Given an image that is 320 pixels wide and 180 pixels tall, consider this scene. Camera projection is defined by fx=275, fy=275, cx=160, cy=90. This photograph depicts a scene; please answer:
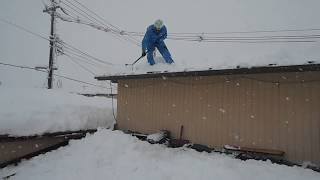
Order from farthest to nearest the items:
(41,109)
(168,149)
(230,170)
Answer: (41,109)
(168,149)
(230,170)

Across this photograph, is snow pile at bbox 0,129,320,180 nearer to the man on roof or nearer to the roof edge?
the roof edge

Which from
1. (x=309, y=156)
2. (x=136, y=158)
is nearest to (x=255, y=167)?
(x=309, y=156)

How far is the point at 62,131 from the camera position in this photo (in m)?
10.1

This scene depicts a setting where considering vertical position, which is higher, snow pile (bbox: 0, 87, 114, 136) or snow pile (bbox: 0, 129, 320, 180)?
snow pile (bbox: 0, 87, 114, 136)

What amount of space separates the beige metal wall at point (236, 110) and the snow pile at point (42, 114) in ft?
4.71

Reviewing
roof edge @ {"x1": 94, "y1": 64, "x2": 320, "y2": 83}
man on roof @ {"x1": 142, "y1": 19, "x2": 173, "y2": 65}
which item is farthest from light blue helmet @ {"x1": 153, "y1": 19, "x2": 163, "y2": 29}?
roof edge @ {"x1": 94, "y1": 64, "x2": 320, "y2": 83}

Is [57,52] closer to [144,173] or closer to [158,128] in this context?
[158,128]

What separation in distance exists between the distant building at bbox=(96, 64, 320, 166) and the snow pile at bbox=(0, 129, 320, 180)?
0.89 m

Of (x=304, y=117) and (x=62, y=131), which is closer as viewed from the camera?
(x=304, y=117)

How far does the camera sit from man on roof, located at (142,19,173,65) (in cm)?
1105

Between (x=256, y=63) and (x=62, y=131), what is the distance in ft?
23.4

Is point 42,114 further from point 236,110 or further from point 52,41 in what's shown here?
point 52,41

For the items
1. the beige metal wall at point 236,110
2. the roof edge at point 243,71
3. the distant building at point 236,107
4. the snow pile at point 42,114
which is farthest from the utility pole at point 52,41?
the roof edge at point 243,71

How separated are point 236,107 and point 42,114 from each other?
22.3 ft
